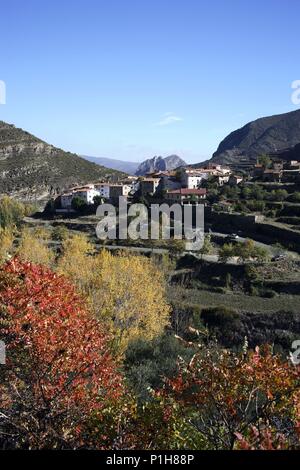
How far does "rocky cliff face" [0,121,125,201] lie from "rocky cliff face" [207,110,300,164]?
3679 cm

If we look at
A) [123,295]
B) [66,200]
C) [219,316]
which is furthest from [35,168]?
[219,316]

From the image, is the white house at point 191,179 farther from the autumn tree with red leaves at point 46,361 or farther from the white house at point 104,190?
the autumn tree with red leaves at point 46,361

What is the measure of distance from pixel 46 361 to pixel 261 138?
145214mm

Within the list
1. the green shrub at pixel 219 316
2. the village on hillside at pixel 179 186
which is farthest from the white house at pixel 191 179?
the green shrub at pixel 219 316

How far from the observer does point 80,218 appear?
63.5 meters

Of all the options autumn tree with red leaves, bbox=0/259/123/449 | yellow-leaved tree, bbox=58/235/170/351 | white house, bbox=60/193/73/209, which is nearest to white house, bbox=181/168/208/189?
white house, bbox=60/193/73/209

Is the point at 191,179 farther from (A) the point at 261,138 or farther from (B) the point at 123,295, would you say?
(A) the point at 261,138

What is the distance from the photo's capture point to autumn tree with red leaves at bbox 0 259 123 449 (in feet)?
29.0

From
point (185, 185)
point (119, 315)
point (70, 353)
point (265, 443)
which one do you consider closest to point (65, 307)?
point (70, 353)

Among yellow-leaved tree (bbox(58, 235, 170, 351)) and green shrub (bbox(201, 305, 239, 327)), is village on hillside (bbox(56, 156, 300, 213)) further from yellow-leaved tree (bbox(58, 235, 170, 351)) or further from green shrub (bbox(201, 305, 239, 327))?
green shrub (bbox(201, 305, 239, 327))

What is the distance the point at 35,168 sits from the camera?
9706cm

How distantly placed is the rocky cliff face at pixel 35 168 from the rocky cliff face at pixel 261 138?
36787 millimetres

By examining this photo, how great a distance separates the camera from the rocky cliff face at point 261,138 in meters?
131
